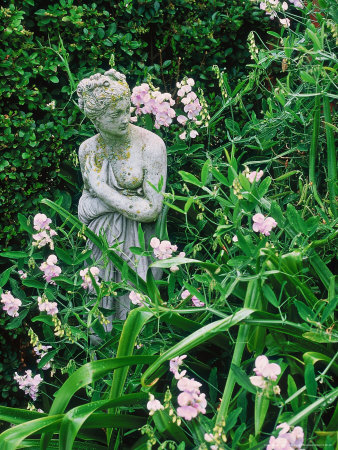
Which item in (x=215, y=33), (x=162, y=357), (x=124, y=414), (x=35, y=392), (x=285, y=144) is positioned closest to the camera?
(x=162, y=357)

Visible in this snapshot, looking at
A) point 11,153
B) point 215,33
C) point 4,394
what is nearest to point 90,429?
point 4,394

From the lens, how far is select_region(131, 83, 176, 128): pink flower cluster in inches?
133

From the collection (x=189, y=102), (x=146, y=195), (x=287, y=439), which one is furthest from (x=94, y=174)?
(x=287, y=439)

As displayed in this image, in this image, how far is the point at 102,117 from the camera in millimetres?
3059

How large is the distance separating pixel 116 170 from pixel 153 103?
0.43 m

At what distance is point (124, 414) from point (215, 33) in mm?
2477

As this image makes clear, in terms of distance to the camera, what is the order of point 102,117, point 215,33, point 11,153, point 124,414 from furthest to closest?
point 215,33 < point 11,153 < point 102,117 < point 124,414

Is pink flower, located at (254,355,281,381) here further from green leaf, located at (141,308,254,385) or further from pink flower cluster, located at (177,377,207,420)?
green leaf, located at (141,308,254,385)

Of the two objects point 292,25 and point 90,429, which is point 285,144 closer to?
point 292,25

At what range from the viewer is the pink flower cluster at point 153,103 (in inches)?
133

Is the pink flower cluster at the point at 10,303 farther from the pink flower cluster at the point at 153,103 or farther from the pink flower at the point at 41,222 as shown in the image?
the pink flower cluster at the point at 153,103

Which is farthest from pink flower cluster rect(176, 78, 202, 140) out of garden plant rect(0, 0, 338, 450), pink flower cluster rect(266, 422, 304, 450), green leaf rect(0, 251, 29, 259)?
pink flower cluster rect(266, 422, 304, 450)

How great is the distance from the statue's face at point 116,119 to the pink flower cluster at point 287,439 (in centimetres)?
145

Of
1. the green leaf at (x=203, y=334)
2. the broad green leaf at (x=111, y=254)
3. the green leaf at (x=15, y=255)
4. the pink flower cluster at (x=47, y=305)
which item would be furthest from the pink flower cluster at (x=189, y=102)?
the green leaf at (x=203, y=334)
